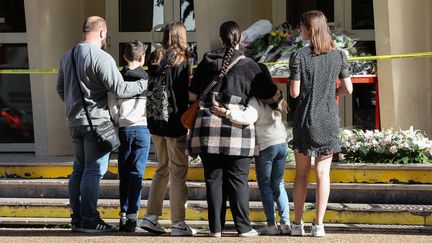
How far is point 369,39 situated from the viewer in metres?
11.8

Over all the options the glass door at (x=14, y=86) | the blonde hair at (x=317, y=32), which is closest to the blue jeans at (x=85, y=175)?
the blonde hair at (x=317, y=32)

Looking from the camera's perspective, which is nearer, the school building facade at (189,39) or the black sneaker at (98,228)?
the black sneaker at (98,228)

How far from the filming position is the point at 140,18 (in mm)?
12797

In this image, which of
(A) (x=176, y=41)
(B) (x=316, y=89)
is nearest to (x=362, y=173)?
(B) (x=316, y=89)

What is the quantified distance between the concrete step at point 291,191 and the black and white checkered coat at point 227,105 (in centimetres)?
141

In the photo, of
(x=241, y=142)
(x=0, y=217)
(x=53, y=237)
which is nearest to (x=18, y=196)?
(x=0, y=217)

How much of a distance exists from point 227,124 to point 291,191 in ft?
4.87

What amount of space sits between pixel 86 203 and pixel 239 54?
1.82m

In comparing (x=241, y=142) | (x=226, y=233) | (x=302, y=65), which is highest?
(x=302, y=65)

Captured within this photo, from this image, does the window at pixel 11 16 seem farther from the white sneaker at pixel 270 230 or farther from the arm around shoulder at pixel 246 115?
the white sneaker at pixel 270 230

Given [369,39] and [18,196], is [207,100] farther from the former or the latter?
[369,39]

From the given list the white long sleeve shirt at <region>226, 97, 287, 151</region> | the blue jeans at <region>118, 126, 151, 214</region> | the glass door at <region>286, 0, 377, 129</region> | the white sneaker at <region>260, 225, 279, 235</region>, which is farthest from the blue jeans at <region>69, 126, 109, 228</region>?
the glass door at <region>286, 0, 377, 129</region>

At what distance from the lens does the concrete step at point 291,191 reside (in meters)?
9.29

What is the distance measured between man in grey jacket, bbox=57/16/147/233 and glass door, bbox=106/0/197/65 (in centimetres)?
378
